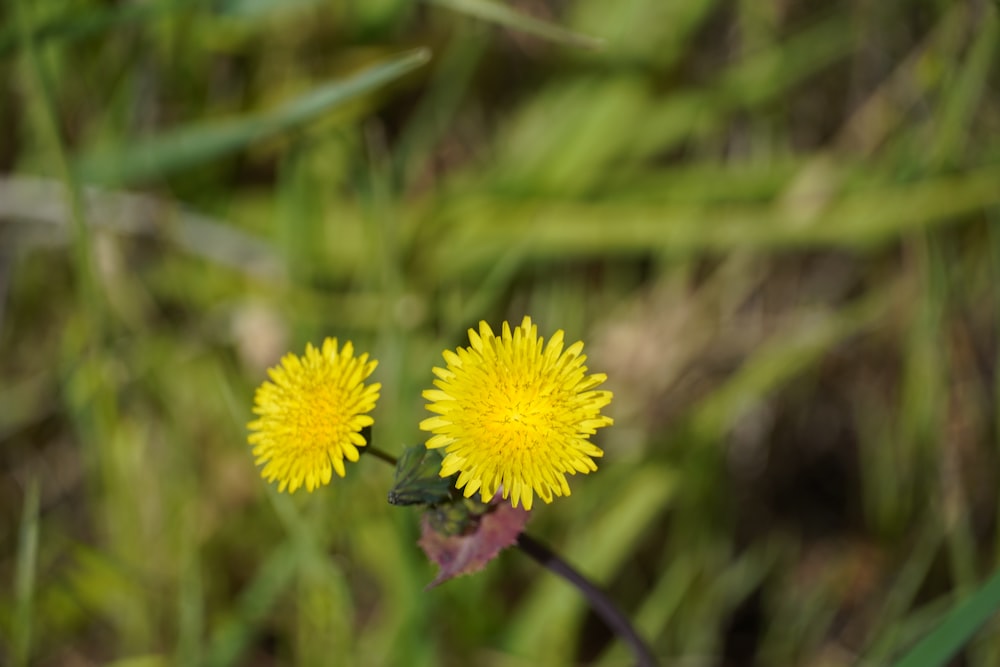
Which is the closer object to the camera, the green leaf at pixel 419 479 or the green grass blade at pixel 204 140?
the green leaf at pixel 419 479

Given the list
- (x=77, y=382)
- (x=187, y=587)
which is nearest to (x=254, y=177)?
(x=77, y=382)

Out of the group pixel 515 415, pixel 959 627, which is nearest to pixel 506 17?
pixel 515 415

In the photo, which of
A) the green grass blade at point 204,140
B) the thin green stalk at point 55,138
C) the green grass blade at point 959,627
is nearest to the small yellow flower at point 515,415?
the green grass blade at point 959,627

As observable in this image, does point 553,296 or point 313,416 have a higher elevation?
point 553,296

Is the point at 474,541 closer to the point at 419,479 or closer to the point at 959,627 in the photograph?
the point at 419,479

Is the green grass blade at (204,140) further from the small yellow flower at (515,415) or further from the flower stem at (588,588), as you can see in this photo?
the flower stem at (588,588)

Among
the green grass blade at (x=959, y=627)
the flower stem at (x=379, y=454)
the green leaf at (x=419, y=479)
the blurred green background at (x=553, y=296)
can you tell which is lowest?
the green grass blade at (x=959, y=627)
